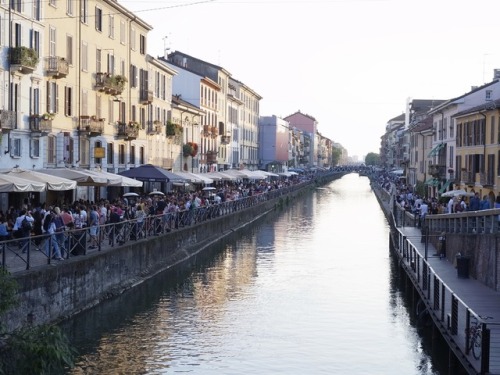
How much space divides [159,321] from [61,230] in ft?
13.2

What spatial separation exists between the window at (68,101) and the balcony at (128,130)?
7.26 m

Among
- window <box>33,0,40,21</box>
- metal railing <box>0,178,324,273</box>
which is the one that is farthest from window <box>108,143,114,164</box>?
window <box>33,0,40,21</box>

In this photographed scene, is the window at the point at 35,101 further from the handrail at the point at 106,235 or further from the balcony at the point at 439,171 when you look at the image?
the balcony at the point at 439,171

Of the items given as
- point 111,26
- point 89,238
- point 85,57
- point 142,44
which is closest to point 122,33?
point 111,26

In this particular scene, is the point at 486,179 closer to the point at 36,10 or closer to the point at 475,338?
the point at 36,10

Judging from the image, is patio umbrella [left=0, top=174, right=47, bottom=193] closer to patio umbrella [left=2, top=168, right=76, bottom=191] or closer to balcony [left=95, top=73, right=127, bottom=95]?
patio umbrella [left=2, top=168, right=76, bottom=191]

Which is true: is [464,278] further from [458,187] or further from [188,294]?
[458,187]

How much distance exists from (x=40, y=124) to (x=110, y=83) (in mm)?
9654

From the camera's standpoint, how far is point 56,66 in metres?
36.2

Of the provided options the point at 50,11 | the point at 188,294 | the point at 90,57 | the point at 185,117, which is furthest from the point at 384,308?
the point at 185,117

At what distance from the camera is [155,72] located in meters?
56.3

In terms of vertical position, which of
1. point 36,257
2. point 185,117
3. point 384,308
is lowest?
point 384,308

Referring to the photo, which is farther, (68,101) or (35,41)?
(68,101)

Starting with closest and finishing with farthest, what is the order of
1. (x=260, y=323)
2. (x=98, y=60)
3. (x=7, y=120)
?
(x=260, y=323) < (x=7, y=120) < (x=98, y=60)
